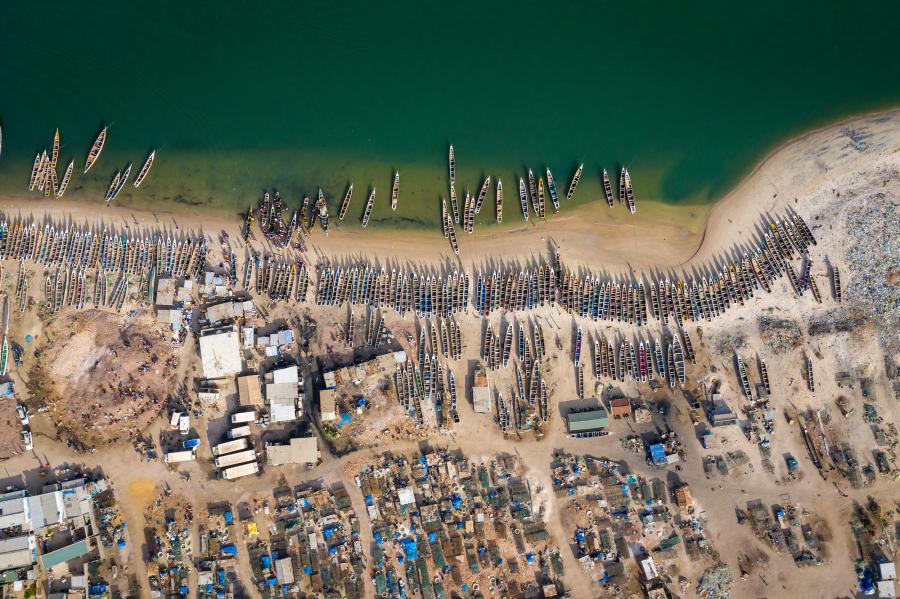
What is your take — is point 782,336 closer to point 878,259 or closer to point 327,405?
point 878,259

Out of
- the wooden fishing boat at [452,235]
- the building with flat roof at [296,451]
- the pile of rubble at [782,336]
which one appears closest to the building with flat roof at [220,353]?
the building with flat roof at [296,451]

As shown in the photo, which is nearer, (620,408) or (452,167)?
(620,408)

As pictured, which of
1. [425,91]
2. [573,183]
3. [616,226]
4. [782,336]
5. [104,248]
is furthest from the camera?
[425,91]

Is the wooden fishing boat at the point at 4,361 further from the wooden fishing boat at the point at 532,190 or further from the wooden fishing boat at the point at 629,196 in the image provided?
the wooden fishing boat at the point at 629,196

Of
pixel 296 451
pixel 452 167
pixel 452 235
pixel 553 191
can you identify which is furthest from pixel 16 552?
pixel 553 191

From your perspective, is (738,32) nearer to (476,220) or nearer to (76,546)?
(476,220)

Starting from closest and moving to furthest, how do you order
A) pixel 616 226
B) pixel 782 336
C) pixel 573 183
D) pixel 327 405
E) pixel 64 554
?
pixel 64 554 < pixel 327 405 < pixel 782 336 < pixel 616 226 < pixel 573 183

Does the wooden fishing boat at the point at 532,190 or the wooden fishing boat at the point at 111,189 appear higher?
the wooden fishing boat at the point at 111,189
